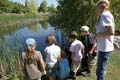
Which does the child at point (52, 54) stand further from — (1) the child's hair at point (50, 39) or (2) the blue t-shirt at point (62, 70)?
(2) the blue t-shirt at point (62, 70)

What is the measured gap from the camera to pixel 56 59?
7.11m

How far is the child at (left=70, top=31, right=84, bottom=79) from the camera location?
26.5 feet

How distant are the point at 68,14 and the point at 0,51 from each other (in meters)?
3.71

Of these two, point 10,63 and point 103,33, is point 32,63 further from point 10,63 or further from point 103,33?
point 10,63

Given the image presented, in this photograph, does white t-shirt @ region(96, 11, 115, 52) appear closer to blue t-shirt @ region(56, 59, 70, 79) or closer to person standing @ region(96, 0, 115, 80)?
person standing @ region(96, 0, 115, 80)

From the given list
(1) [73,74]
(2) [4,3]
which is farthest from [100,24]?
(2) [4,3]

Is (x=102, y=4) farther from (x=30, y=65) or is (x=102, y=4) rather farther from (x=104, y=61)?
(x=30, y=65)

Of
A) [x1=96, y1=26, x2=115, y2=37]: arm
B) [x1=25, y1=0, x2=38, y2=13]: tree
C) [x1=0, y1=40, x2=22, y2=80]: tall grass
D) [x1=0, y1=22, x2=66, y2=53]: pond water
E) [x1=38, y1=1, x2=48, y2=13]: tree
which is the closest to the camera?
[x1=96, y1=26, x2=115, y2=37]: arm

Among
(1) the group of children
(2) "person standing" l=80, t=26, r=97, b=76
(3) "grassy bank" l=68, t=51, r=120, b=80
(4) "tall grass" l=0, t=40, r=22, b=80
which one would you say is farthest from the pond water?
(1) the group of children

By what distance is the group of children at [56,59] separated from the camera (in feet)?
19.6

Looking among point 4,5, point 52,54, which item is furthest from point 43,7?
point 52,54

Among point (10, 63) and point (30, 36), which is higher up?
point (30, 36)

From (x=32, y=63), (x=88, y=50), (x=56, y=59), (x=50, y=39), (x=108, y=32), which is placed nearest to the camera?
(x=108, y=32)

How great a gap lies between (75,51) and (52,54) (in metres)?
1.22
